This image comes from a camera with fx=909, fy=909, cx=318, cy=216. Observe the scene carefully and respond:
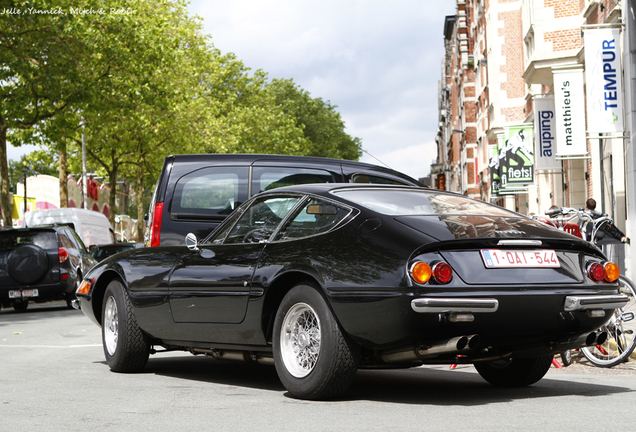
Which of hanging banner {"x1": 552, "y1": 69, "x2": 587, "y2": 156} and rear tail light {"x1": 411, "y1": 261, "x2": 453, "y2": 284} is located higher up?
hanging banner {"x1": 552, "y1": 69, "x2": 587, "y2": 156}

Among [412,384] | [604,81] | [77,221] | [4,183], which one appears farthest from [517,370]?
[77,221]

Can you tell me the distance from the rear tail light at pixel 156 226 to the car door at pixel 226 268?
2.23m

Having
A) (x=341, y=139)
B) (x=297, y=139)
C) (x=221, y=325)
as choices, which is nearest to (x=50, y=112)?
(x=221, y=325)

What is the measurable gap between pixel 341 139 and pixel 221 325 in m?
76.3

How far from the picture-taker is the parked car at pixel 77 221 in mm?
29284

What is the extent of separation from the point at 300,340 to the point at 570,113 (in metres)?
17.5

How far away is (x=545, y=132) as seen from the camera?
90.1 ft

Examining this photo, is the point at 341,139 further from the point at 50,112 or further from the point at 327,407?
the point at 327,407

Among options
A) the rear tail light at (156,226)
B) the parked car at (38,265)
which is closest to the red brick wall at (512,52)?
the parked car at (38,265)

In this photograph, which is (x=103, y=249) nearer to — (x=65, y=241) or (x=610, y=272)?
(x=65, y=241)

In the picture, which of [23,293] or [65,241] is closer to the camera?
[23,293]

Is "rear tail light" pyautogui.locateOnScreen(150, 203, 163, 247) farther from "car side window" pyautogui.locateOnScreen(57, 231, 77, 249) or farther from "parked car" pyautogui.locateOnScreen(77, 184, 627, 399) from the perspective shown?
"car side window" pyautogui.locateOnScreen(57, 231, 77, 249)

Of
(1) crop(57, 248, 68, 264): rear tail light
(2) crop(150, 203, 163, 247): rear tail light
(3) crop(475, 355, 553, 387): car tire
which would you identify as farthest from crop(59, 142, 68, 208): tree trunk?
(3) crop(475, 355, 553, 387): car tire

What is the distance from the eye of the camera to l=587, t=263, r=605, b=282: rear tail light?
19.6ft
